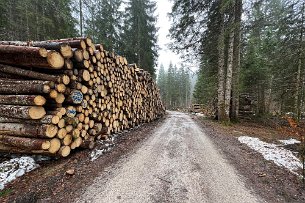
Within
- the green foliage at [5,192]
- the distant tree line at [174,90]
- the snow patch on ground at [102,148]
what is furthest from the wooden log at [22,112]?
the distant tree line at [174,90]

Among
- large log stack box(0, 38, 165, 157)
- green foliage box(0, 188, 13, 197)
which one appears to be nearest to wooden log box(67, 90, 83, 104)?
large log stack box(0, 38, 165, 157)

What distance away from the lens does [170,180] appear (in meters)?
3.81

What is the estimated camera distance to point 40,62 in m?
4.51

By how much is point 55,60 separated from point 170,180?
383cm

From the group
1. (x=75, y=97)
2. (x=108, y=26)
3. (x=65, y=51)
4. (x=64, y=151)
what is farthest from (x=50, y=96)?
(x=108, y=26)

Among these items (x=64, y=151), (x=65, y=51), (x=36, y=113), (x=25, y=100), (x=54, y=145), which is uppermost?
(x=65, y=51)

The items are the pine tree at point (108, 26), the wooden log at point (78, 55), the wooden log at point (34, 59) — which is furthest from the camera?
the pine tree at point (108, 26)

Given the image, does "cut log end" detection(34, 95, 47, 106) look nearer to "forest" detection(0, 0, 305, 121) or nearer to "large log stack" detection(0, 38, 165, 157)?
"large log stack" detection(0, 38, 165, 157)

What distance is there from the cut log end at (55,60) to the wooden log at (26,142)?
5.86 feet

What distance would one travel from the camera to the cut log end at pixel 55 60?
4473mm

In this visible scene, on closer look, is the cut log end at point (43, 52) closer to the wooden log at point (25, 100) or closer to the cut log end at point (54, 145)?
the wooden log at point (25, 100)

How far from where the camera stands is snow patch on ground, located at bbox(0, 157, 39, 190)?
12.4 feet

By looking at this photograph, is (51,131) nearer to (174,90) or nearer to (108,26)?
(108,26)

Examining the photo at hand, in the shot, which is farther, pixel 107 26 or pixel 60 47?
pixel 107 26
